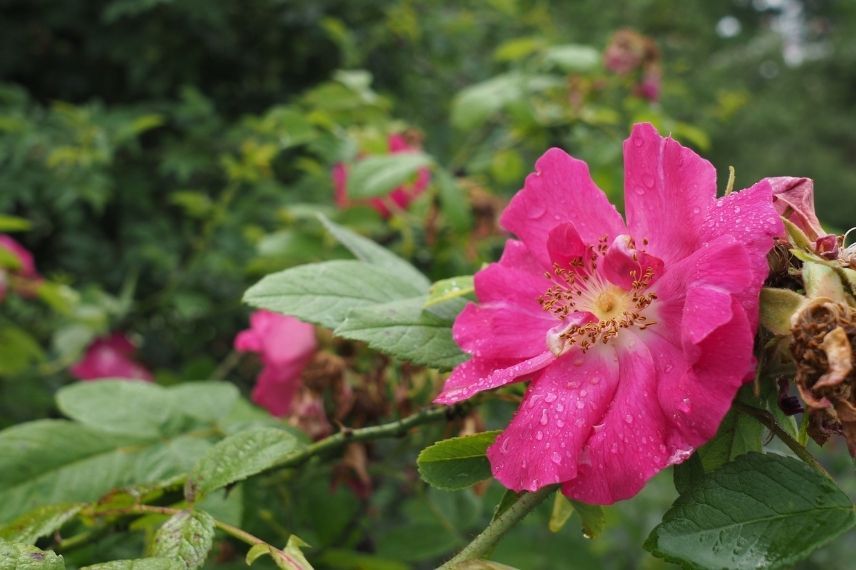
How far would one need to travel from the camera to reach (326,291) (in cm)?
62

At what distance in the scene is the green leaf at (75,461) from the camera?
26.9 inches

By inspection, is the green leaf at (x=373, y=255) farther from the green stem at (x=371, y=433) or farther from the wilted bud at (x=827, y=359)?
the wilted bud at (x=827, y=359)

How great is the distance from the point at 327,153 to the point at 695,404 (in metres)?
1.06

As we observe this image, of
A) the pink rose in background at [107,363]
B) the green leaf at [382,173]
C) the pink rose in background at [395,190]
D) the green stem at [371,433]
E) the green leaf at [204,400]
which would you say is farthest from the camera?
the pink rose in background at [107,363]

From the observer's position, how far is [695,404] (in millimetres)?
424

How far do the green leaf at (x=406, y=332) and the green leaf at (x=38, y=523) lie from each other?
0.74ft

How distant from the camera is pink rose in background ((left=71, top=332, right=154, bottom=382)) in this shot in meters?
1.52

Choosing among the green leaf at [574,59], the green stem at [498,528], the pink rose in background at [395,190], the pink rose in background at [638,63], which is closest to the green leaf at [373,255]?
the green stem at [498,528]

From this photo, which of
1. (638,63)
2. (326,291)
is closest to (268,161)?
(638,63)

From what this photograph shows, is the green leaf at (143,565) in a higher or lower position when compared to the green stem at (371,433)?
higher

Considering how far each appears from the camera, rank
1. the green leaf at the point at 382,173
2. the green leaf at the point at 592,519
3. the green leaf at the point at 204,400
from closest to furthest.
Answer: the green leaf at the point at 592,519
the green leaf at the point at 204,400
the green leaf at the point at 382,173

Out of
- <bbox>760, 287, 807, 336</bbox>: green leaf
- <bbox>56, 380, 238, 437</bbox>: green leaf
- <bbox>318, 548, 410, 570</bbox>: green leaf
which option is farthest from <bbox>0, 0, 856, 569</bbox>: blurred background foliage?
<bbox>760, 287, 807, 336</bbox>: green leaf

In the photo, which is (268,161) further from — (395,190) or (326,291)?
(326,291)

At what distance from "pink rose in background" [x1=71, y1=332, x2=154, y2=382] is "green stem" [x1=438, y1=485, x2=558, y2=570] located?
3.91 ft
